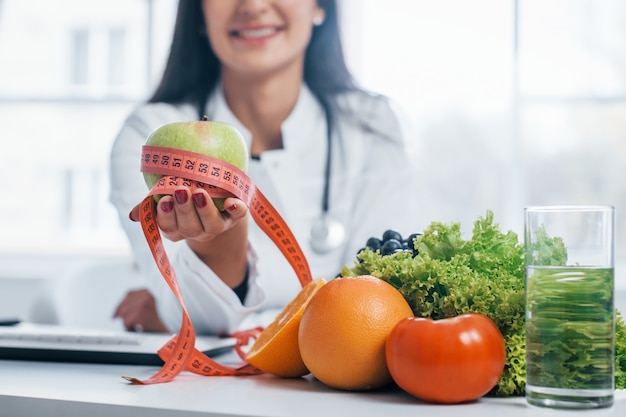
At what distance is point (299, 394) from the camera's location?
0.90m

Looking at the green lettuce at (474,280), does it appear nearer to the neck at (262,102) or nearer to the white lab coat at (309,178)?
the white lab coat at (309,178)

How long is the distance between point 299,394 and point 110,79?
3287mm

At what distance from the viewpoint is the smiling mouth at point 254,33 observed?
252cm

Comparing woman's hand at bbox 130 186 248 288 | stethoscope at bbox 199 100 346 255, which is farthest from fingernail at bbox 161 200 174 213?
stethoscope at bbox 199 100 346 255

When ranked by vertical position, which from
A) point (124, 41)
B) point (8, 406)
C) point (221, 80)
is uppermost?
point (124, 41)

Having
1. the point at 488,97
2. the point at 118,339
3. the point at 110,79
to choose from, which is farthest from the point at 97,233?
the point at 118,339

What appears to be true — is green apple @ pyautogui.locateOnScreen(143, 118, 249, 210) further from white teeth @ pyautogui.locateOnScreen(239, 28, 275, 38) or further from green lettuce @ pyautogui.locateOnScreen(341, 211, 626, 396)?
white teeth @ pyautogui.locateOnScreen(239, 28, 275, 38)

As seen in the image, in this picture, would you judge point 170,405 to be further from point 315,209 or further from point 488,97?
point 488,97

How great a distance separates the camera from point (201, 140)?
97 cm

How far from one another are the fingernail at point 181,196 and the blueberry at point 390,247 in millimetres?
267

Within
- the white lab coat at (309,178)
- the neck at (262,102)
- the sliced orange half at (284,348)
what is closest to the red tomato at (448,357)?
the sliced orange half at (284,348)

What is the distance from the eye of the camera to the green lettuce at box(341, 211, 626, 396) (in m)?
0.88

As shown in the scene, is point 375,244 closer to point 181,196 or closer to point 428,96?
point 181,196

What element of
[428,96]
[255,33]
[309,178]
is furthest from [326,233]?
[428,96]
